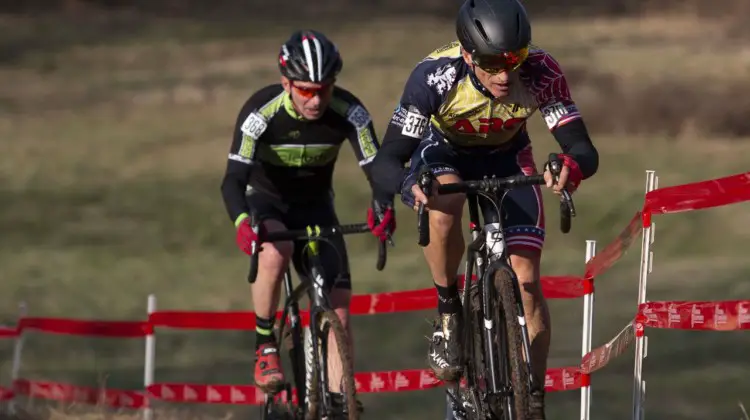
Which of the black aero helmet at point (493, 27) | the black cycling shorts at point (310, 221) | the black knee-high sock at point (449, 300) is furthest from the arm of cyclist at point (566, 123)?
the black cycling shorts at point (310, 221)

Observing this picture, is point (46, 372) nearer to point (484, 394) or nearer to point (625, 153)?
point (484, 394)

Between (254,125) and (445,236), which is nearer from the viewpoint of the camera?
(445,236)

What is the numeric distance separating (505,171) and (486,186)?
0.89 metres

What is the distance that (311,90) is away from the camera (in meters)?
9.86

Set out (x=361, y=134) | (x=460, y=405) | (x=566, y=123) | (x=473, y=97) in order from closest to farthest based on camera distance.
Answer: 1. (x=566, y=123)
2. (x=473, y=97)
3. (x=460, y=405)
4. (x=361, y=134)

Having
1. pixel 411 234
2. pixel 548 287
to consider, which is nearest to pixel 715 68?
pixel 411 234

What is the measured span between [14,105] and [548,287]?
150 feet

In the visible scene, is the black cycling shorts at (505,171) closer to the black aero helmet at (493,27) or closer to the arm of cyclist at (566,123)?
the arm of cyclist at (566,123)

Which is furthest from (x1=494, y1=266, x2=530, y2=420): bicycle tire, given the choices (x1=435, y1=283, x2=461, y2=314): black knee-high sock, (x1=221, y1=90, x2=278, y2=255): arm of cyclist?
(x1=221, y1=90, x2=278, y2=255): arm of cyclist

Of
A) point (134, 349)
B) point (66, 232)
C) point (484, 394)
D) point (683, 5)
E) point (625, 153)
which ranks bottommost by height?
point (484, 394)

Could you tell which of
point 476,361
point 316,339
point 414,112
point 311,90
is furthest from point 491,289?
point 311,90

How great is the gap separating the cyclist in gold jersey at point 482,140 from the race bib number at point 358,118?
42.5 inches

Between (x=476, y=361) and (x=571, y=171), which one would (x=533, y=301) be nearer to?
(x=476, y=361)

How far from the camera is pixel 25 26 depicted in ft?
200
